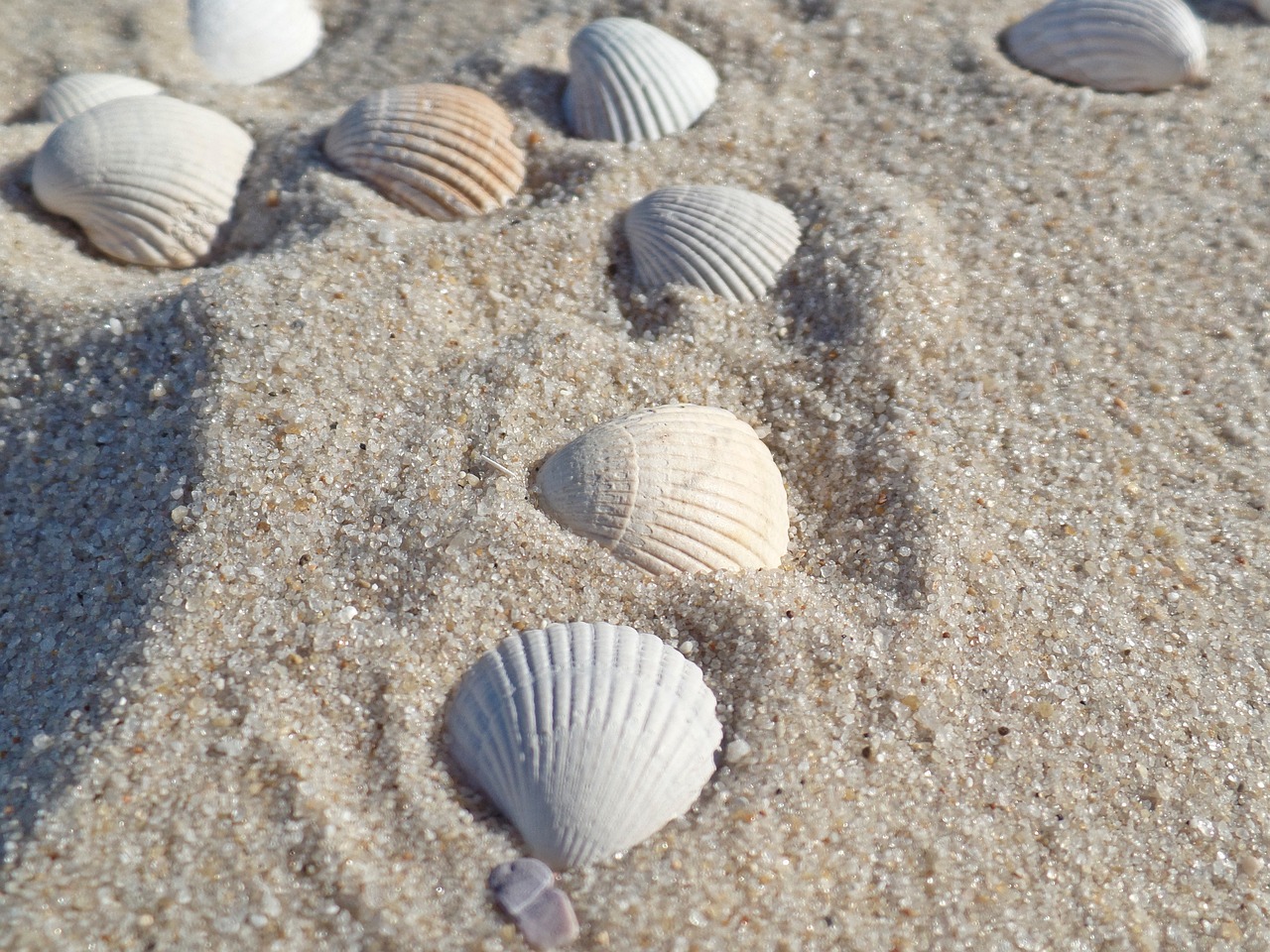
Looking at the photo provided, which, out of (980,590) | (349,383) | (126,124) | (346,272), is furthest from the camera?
(126,124)

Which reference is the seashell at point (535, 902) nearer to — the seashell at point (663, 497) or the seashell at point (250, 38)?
the seashell at point (663, 497)

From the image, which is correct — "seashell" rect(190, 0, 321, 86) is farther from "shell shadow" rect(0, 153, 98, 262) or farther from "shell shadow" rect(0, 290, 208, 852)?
"shell shadow" rect(0, 290, 208, 852)

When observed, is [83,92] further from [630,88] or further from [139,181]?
[630,88]

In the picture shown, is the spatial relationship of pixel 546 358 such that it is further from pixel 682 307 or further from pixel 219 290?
pixel 219 290

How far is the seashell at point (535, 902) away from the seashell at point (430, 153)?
5.81 ft

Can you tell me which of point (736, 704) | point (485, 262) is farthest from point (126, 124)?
point (736, 704)

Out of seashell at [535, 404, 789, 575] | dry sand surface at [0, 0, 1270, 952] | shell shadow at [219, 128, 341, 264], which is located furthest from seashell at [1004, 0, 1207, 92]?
shell shadow at [219, 128, 341, 264]

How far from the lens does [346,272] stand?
7.70ft

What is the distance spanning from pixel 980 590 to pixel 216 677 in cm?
160

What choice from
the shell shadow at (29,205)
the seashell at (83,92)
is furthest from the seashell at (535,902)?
the seashell at (83,92)

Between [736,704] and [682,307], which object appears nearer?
[736,704]

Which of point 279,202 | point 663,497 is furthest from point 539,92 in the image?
point 663,497

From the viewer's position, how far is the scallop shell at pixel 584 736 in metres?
1.63

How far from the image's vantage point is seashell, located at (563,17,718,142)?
281 centimetres
